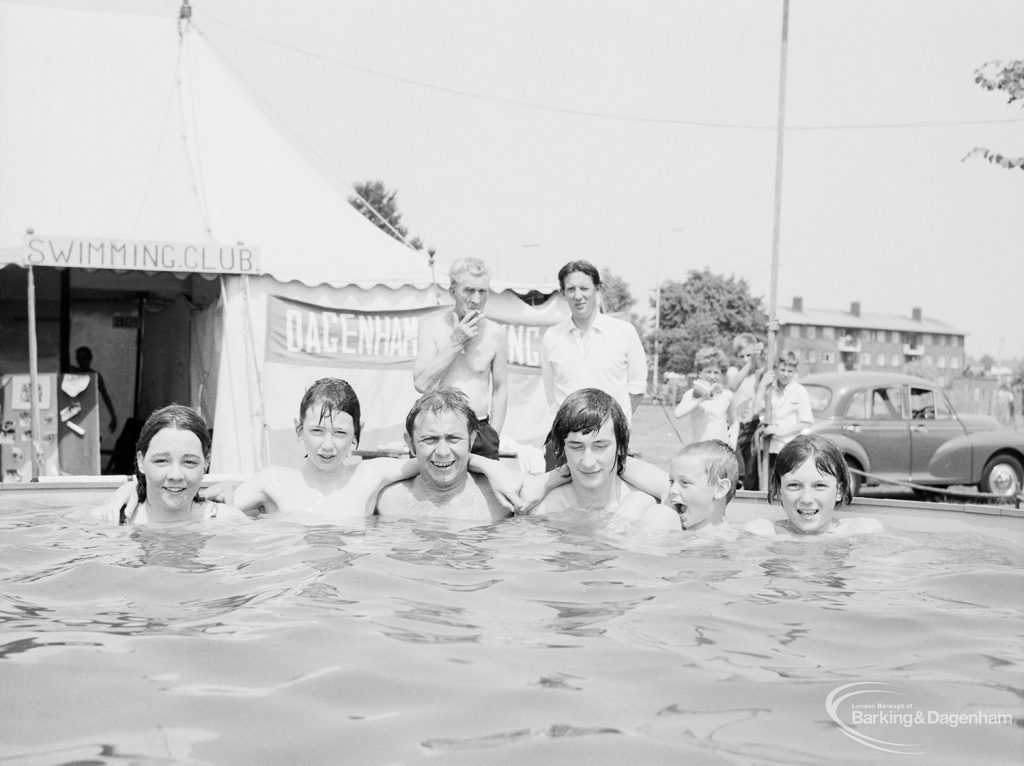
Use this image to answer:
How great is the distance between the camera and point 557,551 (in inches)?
167

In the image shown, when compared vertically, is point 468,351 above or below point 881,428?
above

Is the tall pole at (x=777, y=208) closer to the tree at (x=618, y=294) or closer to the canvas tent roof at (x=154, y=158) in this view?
the canvas tent roof at (x=154, y=158)

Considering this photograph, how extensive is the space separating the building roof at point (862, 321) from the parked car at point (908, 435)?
71229mm

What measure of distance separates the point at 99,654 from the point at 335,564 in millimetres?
1297

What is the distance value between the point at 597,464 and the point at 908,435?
853cm

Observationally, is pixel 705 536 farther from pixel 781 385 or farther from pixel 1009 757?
pixel 781 385

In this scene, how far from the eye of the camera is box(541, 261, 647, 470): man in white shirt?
566 cm

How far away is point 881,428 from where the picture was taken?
11.7 meters

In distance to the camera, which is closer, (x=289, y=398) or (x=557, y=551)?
(x=557, y=551)

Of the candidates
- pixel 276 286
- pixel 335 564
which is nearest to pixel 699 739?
pixel 335 564

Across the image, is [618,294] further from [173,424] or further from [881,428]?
[173,424]

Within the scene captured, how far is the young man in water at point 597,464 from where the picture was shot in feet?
14.3

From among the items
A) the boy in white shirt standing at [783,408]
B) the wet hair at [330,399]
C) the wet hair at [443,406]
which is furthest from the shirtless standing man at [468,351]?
the boy in white shirt standing at [783,408]

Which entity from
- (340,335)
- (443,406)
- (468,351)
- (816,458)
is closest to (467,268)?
(468,351)
